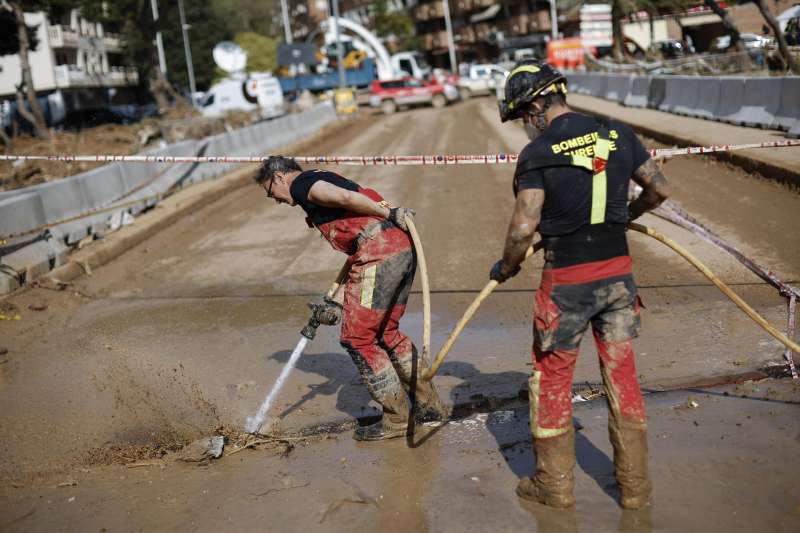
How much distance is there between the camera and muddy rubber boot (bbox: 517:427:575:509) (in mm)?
4012

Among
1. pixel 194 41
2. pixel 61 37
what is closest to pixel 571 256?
pixel 61 37

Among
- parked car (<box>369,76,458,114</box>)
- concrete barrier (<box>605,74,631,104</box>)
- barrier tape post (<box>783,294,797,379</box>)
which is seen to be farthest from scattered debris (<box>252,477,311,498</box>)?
parked car (<box>369,76,458,114</box>)

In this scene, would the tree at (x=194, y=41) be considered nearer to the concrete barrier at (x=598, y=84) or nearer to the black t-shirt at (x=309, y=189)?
the concrete barrier at (x=598, y=84)

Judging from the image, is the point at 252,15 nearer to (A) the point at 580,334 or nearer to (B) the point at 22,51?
(B) the point at 22,51

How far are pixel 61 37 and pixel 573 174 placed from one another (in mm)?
69232

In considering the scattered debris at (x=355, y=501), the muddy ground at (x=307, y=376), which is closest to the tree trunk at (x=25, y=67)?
the muddy ground at (x=307, y=376)

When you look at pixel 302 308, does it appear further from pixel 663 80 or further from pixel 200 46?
pixel 200 46

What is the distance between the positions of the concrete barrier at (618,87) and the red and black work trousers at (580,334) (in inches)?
947

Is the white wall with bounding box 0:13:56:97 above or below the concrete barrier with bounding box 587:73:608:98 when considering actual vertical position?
above

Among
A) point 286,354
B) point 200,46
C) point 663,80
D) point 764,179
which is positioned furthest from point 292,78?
point 286,354

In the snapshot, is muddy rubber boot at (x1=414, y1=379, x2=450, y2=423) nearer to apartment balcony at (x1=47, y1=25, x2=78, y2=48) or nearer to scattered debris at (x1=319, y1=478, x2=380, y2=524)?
scattered debris at (x1=319, y1=478, x2=380, y2=524)

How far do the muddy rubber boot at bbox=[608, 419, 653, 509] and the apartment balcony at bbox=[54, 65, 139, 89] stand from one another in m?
66.0

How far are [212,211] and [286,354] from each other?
8.27 m

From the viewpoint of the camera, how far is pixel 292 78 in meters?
60.2
